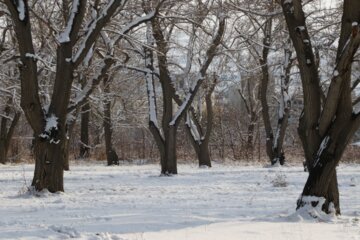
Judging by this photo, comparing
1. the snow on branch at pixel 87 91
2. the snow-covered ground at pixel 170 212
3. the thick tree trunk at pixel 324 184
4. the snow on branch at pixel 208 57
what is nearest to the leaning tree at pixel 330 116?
the thick tree trunk at pixel 324 184

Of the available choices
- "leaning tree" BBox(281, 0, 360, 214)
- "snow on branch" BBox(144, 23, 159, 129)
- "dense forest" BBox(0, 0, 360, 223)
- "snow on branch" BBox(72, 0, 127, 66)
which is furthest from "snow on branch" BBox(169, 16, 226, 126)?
"leaning tree" BBox(281, 0, 360, 214)

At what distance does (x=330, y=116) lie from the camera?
308 inches

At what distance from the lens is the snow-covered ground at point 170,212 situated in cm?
596

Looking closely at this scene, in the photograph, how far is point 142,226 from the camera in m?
6.34

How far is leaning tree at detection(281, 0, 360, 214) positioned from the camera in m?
7.57

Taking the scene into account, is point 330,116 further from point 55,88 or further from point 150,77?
point 150,77

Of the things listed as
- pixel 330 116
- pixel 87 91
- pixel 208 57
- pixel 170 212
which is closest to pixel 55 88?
pixel 87 91

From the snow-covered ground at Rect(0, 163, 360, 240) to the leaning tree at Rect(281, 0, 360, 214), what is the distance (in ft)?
1.49

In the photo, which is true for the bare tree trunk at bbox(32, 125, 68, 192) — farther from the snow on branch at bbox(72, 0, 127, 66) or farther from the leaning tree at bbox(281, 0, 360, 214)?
the leaning tree at bbox(281, 0, 360, 214)

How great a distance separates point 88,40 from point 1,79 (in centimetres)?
1117

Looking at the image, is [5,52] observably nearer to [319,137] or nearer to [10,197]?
[10,197]

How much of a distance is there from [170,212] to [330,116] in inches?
107

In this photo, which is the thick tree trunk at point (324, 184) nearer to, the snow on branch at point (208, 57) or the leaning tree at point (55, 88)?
the leaning tree at point (55, 88)

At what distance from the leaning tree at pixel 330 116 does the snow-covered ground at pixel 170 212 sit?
456 millimetres
